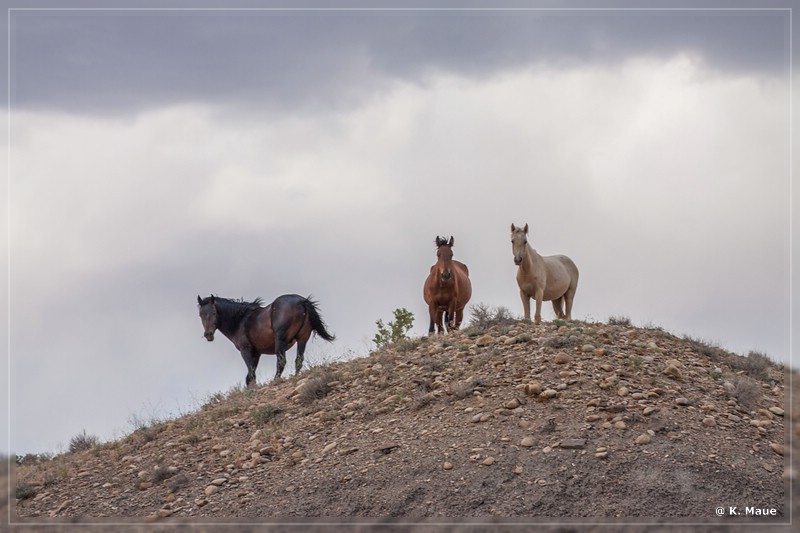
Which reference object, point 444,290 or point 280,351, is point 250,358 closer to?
point 280,351

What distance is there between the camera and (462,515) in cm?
1227

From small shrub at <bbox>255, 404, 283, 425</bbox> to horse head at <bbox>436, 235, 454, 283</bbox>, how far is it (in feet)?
18.0

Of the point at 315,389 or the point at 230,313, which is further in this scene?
the point at 230,313

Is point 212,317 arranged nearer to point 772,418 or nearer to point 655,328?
point 655,328

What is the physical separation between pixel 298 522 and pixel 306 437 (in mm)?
3043

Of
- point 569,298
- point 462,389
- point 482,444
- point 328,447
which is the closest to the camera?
point 482,444

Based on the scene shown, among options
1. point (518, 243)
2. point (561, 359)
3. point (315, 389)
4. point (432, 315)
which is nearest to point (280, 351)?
point (432, 315)

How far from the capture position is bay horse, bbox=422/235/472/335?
837 inches

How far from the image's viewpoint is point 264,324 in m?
22.9

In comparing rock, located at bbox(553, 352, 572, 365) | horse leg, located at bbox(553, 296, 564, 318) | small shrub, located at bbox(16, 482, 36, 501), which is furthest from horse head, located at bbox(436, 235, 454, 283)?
small shrub, located at bbox(16, 482, 36, 501)

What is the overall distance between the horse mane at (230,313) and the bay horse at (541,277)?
6.54 m

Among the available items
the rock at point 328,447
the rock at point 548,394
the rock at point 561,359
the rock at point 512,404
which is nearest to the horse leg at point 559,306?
the rock at point 561,359

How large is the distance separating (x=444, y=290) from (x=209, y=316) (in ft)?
18.8

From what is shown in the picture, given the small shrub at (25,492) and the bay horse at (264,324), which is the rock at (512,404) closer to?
the small shrub at (25,492)
